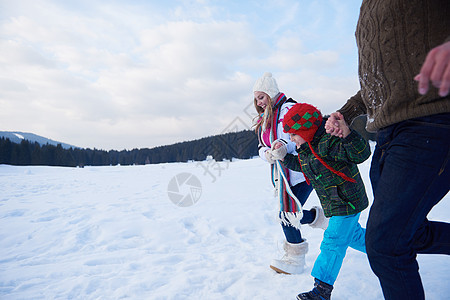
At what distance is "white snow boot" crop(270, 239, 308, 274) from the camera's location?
2.27m

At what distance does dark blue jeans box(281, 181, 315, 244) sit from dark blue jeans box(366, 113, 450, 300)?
1.18 metres

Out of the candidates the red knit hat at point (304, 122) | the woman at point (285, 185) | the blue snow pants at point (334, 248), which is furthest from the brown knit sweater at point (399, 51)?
the woman at point (285, 185)

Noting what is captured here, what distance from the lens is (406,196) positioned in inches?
45.6

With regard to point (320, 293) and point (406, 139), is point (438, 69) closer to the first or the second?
point (406, 139)

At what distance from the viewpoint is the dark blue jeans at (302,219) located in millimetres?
2447

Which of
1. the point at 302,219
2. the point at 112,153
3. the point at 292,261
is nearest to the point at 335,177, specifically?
the point at 302,219

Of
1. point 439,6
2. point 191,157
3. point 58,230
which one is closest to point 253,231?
point 58,230

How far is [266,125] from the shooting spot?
8.45ft

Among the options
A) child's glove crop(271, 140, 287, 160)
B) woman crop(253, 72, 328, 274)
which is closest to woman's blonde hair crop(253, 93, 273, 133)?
woman crop(253, 72, 328, 274)

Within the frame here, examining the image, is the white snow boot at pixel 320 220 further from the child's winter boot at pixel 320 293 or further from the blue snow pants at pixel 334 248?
the child's winter boot at pixel 320 293

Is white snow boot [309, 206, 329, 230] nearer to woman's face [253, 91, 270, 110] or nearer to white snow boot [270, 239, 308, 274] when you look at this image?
white snow boot [270, 239, 308, 274]

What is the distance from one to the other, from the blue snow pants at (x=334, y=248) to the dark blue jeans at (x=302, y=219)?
540 mm

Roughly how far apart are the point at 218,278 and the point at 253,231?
1592mm

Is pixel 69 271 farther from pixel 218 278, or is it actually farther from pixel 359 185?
pixel 359 185
